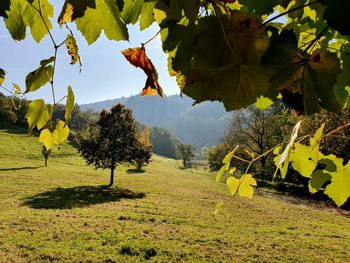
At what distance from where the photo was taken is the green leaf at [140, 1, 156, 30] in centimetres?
88

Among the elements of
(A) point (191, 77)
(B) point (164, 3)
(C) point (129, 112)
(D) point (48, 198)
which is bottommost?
(D) point (48, 198)

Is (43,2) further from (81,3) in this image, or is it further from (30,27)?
(81,3)

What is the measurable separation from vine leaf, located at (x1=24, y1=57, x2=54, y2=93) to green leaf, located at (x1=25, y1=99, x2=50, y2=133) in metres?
0.05

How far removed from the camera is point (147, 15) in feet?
2.91

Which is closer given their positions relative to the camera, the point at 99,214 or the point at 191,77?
the point at 191,77

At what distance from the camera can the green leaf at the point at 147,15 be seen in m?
0.88

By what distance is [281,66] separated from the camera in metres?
0.62

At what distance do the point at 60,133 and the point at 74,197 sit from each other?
1782 centimetres

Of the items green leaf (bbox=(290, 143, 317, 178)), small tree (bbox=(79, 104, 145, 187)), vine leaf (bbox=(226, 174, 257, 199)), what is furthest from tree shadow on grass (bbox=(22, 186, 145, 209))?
green leaf (bbox=(290, 143, 317, 178))

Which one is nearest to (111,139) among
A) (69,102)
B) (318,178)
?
(318,178)

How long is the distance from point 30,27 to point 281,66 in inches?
29.8

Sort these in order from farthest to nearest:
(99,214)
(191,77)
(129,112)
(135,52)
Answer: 1. (129,112)
2. (99,214)
3. (135,52)
4. (191,77)

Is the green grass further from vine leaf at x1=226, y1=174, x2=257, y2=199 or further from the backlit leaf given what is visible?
the backlit leaf

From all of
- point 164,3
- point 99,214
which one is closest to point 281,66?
point 164,3
